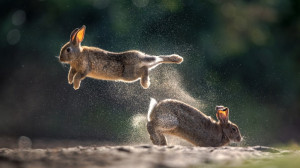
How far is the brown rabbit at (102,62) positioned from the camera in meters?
4.37

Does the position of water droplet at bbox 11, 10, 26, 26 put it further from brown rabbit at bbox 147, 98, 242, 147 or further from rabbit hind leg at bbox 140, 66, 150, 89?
rabbit hind leg at bbox 140, 66, 150, 89

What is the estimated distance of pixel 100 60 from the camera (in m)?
4.54

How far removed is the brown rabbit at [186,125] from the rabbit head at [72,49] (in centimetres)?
113

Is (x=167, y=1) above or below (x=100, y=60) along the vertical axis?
above

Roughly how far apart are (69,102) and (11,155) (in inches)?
235

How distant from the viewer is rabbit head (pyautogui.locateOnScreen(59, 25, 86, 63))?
436 cm

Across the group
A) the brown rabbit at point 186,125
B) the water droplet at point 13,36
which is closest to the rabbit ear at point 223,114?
the brown rabbit at point 186,125

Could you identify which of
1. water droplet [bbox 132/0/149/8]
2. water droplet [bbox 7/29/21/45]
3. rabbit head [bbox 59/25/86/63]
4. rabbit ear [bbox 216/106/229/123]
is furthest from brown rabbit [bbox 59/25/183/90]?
water droplet [bbox 7/29/21/45]

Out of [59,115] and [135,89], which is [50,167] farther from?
[59,115]

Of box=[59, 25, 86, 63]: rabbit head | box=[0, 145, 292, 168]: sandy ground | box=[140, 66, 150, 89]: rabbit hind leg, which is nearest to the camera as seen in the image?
box=[0, 145, 292, 168]: sandy ground

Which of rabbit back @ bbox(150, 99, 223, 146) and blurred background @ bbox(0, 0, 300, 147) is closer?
rabbit back @ bbox(150, 99, 223, 146)

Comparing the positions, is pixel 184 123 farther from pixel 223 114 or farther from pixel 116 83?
pixel 116 83

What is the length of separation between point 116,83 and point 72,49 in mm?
3464

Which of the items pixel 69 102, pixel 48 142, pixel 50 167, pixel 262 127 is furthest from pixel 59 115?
pixel 50 167
